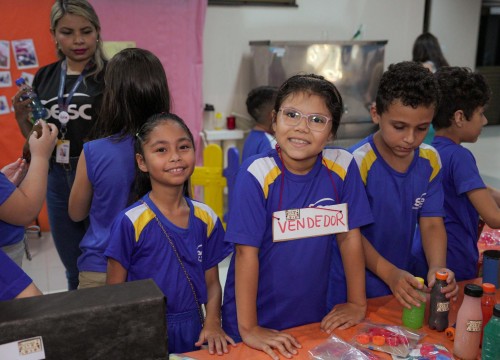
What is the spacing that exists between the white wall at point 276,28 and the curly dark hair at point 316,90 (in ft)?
12.6

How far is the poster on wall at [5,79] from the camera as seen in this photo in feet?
14.1

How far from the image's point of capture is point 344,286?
183 centimetres

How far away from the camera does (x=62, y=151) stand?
2.31 metres

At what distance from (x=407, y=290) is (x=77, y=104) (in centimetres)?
163

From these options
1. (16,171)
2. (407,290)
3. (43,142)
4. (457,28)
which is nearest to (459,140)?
(407,290)

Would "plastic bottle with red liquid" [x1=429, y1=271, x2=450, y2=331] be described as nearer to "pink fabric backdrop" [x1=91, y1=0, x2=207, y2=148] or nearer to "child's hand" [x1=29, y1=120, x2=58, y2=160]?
"child's hand" [x1=29, y1=120, x2=58, y2=160]

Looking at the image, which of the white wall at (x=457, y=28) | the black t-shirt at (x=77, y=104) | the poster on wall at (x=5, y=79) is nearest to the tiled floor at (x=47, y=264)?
the poster on wall at (x=5, y=79)

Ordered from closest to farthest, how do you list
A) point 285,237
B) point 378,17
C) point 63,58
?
point 285,237, point 63,58, point 378,17

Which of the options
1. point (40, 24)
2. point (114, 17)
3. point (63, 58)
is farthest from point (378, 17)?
point (63, 58)

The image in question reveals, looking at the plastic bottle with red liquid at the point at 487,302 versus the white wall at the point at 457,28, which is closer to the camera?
the plastic bottle with red liquid at the point at 487,302

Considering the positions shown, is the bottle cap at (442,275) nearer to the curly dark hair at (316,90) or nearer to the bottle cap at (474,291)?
the bottle cap at (474,291)

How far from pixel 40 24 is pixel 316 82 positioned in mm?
3613

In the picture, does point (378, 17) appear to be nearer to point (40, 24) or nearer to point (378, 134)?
point (40, 24)

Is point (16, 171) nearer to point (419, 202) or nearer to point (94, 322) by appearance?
point (94, 322)
